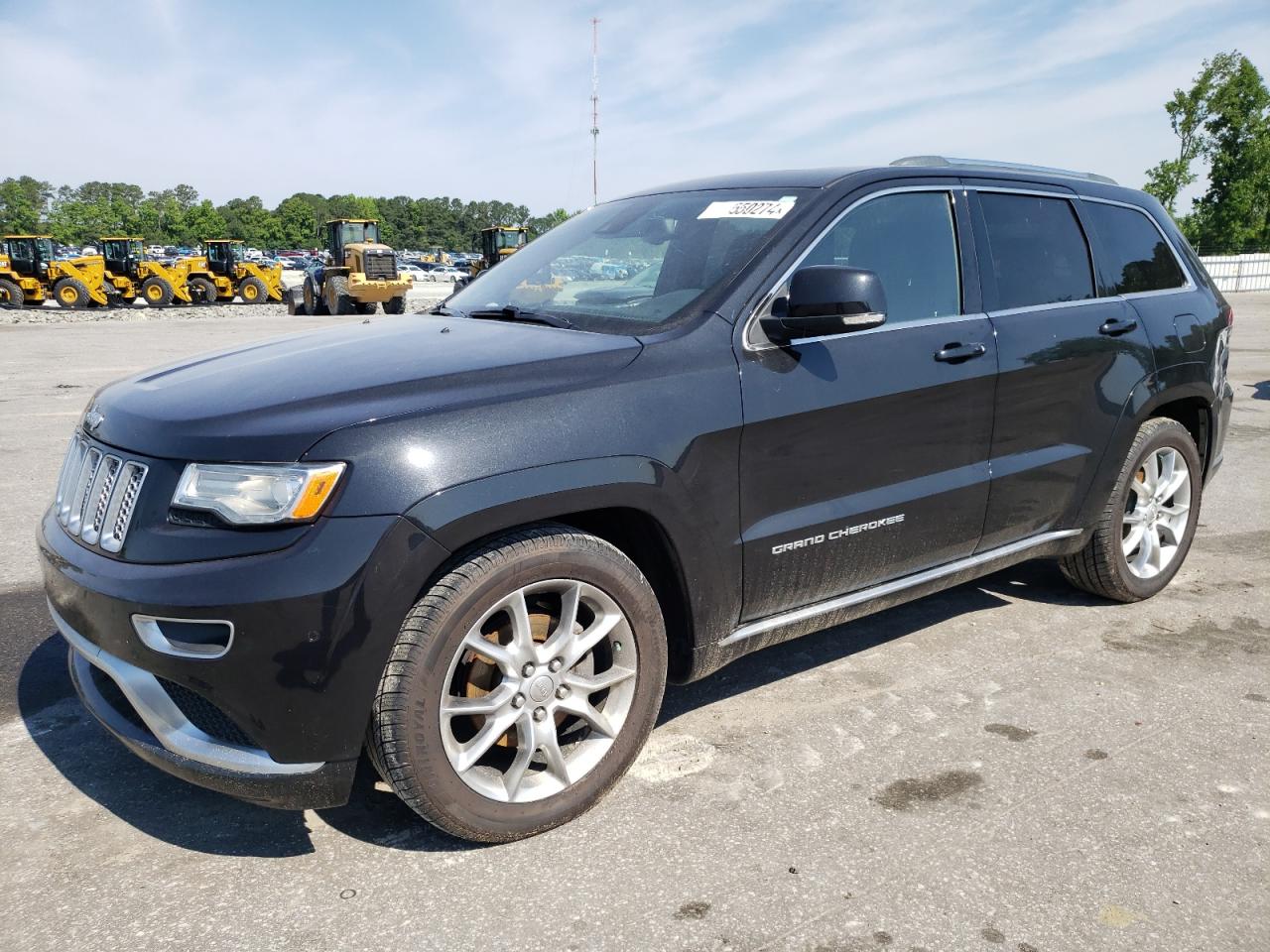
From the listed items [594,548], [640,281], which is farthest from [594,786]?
[640,281]

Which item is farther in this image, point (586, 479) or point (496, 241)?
point (496, 241)

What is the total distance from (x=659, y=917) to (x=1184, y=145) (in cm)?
6149

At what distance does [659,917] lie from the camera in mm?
2373

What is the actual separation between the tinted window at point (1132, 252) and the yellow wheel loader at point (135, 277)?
35.0 m

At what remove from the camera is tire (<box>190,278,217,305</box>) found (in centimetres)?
3531

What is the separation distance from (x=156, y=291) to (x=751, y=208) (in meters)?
35.2

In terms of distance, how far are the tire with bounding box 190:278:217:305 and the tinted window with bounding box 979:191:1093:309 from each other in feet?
117

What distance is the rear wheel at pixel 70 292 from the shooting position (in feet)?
102

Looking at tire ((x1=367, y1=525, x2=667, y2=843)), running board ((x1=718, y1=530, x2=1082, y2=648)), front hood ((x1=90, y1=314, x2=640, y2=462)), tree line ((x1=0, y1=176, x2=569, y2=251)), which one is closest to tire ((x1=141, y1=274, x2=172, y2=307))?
front hood ((x1=90, y1=314, x2=640, y2=462))

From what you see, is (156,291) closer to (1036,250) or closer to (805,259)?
(1036,250)

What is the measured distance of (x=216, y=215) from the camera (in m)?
132

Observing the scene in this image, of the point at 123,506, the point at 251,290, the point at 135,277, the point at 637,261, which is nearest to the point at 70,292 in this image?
the point at 135,277

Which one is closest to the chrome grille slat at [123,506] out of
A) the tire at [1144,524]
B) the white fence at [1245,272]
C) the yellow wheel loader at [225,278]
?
the tire at [1144,524]

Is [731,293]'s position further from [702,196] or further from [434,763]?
[434,763]
